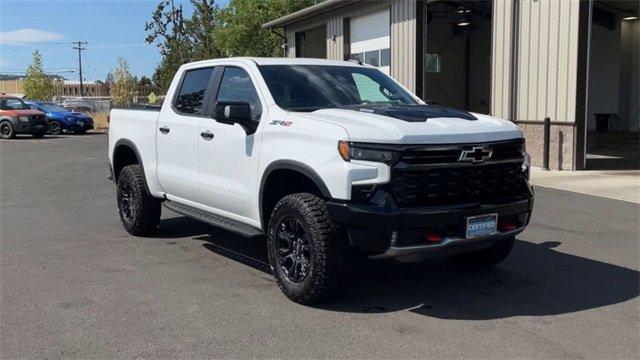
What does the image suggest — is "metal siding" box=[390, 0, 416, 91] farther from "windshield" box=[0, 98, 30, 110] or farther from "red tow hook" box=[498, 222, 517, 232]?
"windshield" box=[0, 98, 30, 110]

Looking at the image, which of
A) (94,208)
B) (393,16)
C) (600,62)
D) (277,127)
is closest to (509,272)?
(277,127)

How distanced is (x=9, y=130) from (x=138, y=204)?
23877 mm

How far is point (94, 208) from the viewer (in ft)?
32.9

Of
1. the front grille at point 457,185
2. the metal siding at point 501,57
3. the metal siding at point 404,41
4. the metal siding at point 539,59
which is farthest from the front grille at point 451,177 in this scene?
the metal siding at point 404,41

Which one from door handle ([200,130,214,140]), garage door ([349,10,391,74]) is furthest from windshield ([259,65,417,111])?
garage door ([349,10,391,74])

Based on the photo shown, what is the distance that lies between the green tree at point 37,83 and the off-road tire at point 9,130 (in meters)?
34.6

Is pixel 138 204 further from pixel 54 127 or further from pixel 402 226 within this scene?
pixel 54 127

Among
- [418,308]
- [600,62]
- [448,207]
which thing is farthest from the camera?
[600,62]

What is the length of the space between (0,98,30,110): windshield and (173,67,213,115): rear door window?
24.7 metres

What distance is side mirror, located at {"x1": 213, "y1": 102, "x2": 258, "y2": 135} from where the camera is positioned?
5383mm

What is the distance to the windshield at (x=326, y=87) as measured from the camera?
5.79 metres

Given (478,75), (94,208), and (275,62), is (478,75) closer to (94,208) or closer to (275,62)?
(94,208)

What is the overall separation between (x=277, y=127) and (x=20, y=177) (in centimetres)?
1093

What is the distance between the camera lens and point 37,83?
60875 millimetres
